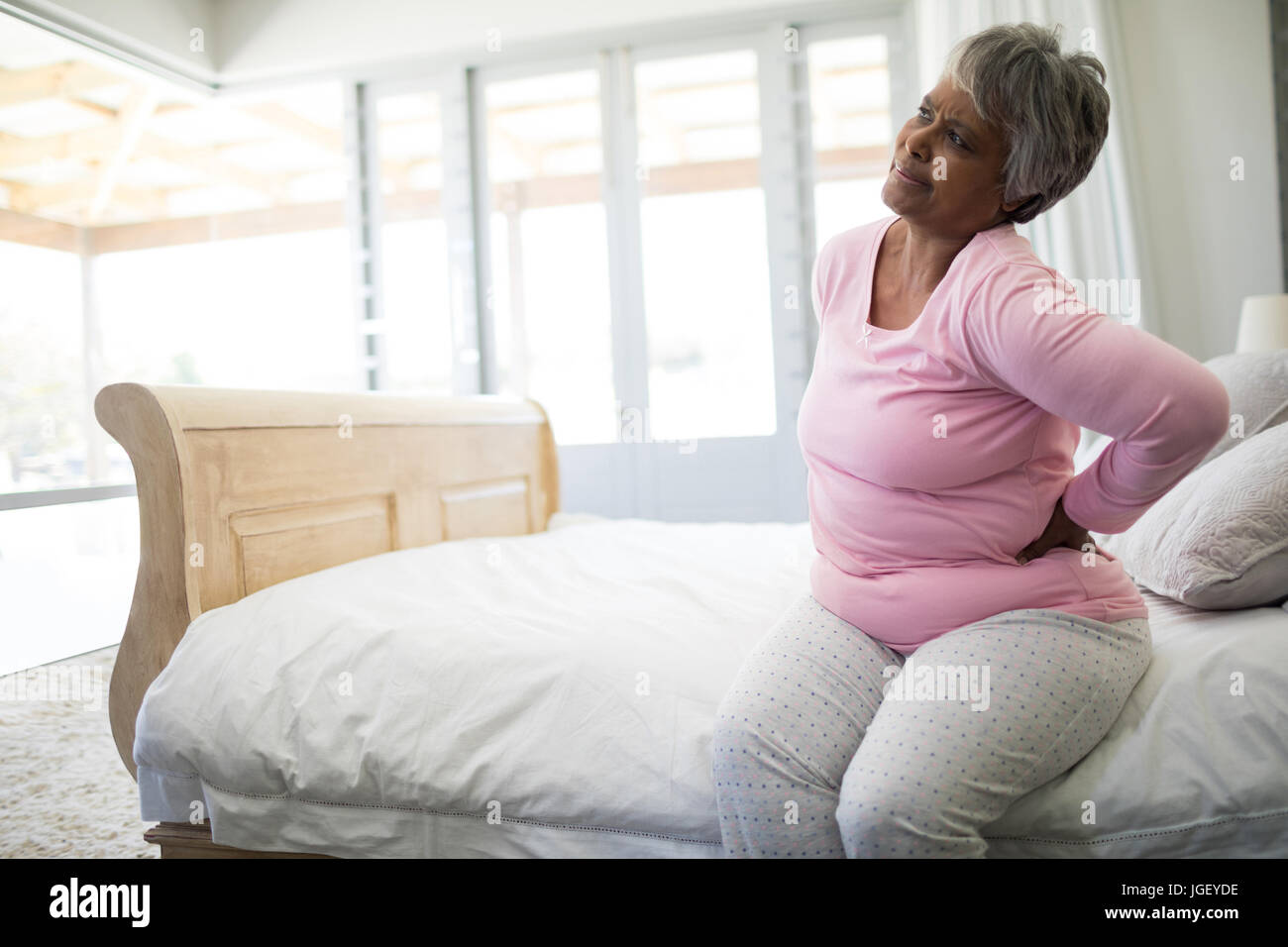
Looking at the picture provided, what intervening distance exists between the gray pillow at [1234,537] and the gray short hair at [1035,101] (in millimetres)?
437

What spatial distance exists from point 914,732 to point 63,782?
180 cm

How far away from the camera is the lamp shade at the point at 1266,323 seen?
2.49m

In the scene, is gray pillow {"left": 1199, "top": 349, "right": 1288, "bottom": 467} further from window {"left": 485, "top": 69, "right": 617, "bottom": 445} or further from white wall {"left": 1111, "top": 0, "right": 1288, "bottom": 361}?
window {"left": 485, "top": 69, "right": 617, "bottom": 445}

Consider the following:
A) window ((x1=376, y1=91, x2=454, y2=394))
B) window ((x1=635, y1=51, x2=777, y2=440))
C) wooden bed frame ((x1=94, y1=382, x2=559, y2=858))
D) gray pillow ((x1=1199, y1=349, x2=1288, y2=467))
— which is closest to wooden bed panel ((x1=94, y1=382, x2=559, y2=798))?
wooden bed frame ((x1=94, y1=382, x2=559, y2=858))

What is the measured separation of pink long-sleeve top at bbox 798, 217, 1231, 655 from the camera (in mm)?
879

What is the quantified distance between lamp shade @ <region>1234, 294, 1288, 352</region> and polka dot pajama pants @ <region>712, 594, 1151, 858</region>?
1.97 metres

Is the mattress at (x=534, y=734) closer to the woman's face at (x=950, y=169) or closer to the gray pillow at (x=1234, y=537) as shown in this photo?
the gray pillow at (x=1234, y=537)

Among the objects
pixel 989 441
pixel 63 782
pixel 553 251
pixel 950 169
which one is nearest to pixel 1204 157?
pixel 553 251

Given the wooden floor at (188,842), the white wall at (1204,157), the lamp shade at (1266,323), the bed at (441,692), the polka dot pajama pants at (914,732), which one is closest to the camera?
the polka dot pajama pants at (914,732)

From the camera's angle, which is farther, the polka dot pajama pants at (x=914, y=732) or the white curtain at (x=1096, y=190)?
the white curtain at (x=1096, y=190)

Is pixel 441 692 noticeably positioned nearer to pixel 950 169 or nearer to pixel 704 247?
pixel 950 169

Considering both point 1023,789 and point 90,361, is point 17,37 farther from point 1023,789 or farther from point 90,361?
point 1023,789

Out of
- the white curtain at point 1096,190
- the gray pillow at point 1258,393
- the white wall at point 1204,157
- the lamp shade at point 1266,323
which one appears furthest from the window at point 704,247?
the gray pillow at point 1258,393

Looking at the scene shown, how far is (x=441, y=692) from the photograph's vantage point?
1152mm
